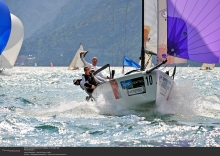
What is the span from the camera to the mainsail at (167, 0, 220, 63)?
10406 mm

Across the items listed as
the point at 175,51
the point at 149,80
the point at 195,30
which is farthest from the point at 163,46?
the point at 149,80

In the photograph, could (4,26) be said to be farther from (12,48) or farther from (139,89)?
(139,89)

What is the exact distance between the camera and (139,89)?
1023 cm

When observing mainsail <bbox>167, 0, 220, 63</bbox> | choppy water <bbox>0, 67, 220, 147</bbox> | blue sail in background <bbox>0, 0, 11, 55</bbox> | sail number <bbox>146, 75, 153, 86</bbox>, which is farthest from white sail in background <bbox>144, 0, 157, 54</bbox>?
blue sail in background <bbox>0, 0, 11, 55</bbox>

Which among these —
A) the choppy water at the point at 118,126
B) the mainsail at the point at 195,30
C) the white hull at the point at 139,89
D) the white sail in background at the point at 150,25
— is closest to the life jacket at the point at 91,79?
the choppy water at the point at 118,126

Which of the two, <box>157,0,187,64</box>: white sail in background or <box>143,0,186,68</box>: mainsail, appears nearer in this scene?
<box>157,0,187,64</box>: white sail in background

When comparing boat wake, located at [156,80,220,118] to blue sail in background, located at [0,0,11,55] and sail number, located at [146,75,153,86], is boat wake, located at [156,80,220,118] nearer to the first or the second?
sail number, located at [146,75,153,86]

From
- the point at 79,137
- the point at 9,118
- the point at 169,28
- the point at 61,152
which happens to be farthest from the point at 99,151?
the point at 169,28

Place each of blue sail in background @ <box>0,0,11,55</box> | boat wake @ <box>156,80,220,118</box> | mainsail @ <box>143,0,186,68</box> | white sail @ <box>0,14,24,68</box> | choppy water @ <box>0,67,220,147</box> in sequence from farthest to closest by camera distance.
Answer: white sail @ <box>0,14,24,68</box> → blue sail in background @ <box>0,0,11,55</box> → mainsail @ <box>143,0,186,68</box> → boat wake @ <box>156,80,220,118</box> → choppy water @ <box>0,67,220,147</box>

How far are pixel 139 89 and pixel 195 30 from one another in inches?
67.8

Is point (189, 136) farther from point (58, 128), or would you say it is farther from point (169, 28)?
point (169, 28)

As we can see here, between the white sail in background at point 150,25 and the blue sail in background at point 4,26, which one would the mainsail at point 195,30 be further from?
the blue sail in background at point 4,26

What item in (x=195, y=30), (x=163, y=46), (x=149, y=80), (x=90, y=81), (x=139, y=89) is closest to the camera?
(x=149, y=80)

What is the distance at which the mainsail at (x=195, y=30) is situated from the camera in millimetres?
10406
